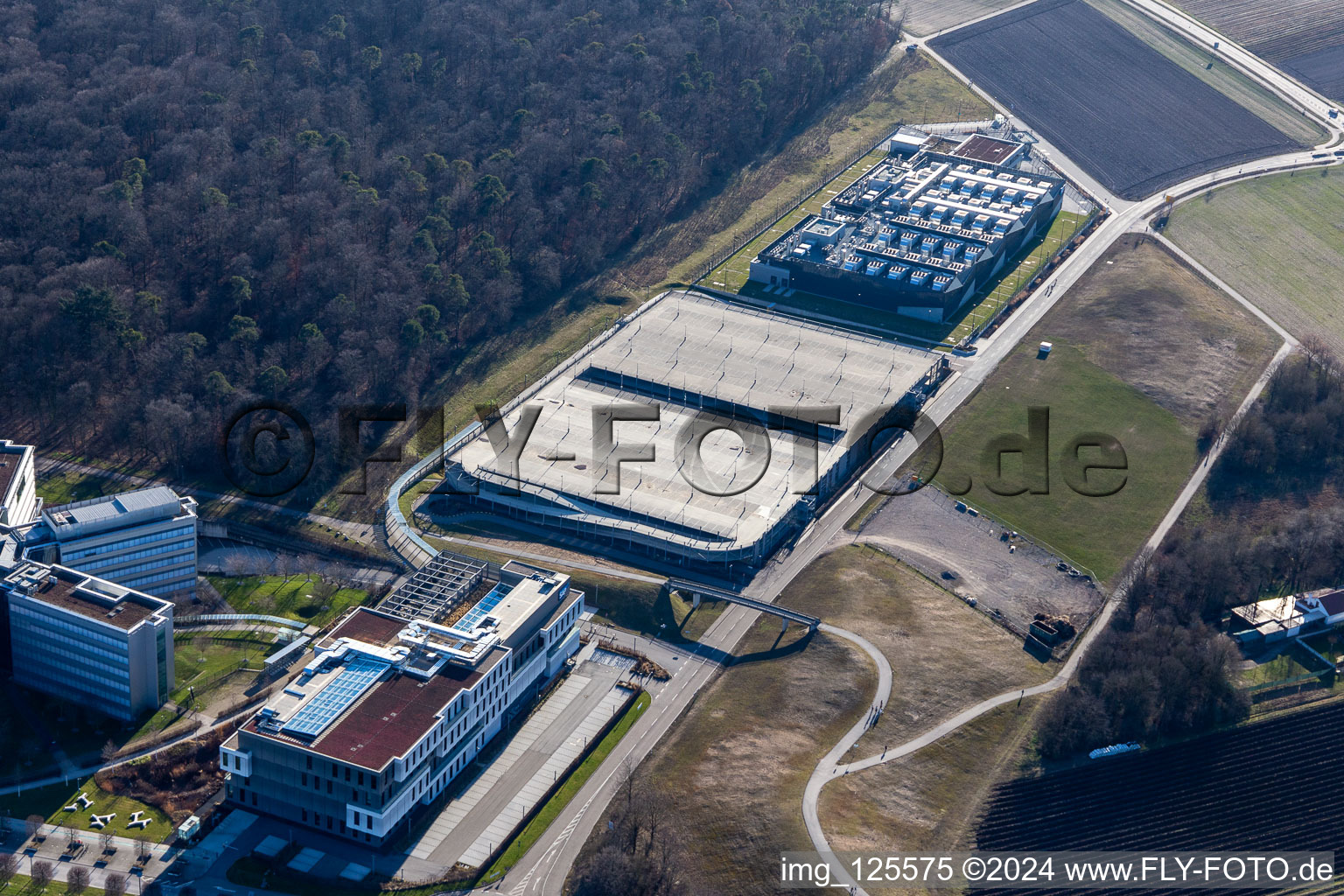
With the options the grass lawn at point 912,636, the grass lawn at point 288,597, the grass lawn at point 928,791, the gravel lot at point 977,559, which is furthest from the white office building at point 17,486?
the gravel lot at point 977,559

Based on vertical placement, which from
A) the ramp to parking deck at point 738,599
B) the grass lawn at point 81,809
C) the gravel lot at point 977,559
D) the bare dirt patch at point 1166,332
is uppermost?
the bare dirt patch at point 1166,332

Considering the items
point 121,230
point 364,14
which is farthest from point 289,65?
point 121,230

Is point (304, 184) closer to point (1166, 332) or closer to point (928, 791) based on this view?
point (1166, 332)

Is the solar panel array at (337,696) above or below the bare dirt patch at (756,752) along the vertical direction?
above

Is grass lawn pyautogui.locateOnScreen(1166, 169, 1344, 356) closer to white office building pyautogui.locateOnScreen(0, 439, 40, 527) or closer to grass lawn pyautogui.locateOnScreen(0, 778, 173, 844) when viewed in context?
grass lawn pyautogui.locateOnScreen(0, 778, 173, 844)

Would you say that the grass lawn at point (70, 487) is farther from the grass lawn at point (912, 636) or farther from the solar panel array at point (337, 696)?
the grass lawn at point (912, 636)

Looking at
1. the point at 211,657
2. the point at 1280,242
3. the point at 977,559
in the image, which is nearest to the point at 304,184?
the point at 211,657
